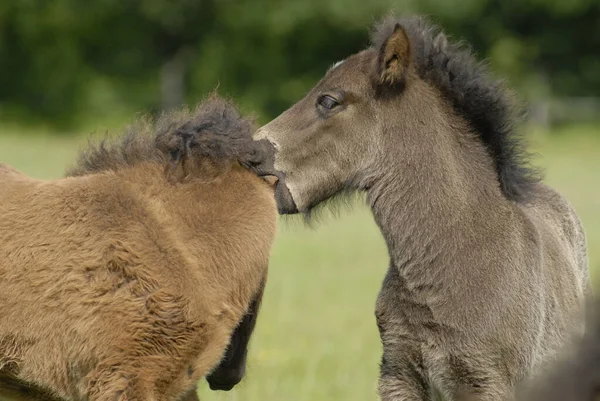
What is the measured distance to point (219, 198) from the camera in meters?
4.40

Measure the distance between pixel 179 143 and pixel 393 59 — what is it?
1408 mm

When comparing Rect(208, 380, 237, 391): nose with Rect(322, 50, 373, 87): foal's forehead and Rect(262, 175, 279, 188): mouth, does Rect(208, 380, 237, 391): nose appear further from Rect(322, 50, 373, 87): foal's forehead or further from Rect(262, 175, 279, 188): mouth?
Rect(322, 50, 373, 87): foal's forehead

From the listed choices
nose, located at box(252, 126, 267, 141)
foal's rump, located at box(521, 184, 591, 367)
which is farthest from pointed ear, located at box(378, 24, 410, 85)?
foal's rump, located at box(521, 184, 591, 367)

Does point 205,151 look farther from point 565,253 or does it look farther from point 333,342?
point 333,342

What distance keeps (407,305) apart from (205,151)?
146 cm

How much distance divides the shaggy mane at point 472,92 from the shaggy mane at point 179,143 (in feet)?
3.74

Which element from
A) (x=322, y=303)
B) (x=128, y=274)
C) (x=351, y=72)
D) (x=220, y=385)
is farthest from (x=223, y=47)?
(x=128, y=274)

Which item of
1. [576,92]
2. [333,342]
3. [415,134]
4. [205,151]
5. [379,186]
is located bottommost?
[333,342]

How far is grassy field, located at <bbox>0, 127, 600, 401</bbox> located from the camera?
25.2 feet

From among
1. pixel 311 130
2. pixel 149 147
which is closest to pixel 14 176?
pixel 149 147

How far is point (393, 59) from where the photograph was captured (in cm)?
527

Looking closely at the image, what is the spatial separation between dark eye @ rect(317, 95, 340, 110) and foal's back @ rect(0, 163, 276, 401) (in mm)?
1304

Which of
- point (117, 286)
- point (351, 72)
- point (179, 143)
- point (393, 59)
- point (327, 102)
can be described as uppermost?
point (393, 59)

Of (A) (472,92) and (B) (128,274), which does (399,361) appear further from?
(B) (128,274)
